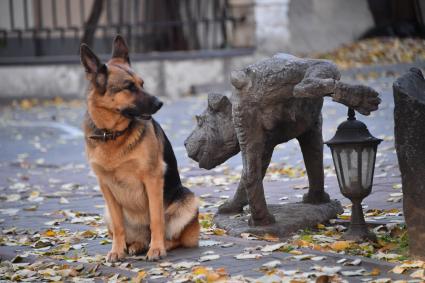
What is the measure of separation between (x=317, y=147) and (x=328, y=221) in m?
0.66

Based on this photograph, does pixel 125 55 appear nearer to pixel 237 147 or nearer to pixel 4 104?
pixel 237 147

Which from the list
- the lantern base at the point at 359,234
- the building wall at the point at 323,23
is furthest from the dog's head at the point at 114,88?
the building wall at the point at 323,23

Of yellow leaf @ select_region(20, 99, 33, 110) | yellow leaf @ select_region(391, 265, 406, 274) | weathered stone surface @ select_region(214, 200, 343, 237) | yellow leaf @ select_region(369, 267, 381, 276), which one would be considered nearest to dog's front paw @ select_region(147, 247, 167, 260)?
weathered stone surface @ select_region(214, 200, 343, 237)

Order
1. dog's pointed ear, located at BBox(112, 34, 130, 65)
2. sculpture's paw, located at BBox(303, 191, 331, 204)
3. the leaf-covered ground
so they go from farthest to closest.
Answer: the leaf-covered ground
sculpture's paw, located at BBox(303, 191, 331, 204)
dog's pointed ear, located at BBox(112, 34, 130, 65)

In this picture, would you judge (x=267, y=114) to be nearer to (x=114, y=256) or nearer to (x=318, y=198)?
(x=318, y=198)

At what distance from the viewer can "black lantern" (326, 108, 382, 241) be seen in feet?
21.7

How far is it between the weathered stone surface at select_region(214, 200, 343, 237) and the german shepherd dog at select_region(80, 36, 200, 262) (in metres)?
0.51

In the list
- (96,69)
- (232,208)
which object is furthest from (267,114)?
(96,69)

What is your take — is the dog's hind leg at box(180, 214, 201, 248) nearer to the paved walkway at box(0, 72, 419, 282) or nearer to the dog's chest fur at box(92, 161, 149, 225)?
the paved walkway at box(0, 72, 419, 282)

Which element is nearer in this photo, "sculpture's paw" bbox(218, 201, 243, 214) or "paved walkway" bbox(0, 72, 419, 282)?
"paved walkway" bbox(0, 72, 419, 282)

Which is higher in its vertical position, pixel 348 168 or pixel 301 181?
pixel 348 168

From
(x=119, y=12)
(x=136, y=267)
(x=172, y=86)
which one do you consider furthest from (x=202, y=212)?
(x=119, y=12)

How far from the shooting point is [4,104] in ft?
65.8

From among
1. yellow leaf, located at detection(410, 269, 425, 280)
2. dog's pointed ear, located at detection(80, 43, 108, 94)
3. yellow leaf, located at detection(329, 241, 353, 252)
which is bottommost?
yellow leaf, located at detection(329, 241, 353, 252)
